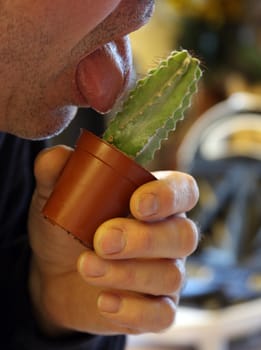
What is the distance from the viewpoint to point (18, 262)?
0.99m

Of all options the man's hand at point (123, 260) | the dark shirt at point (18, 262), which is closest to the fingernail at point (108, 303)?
the man's hand at point (123, 260)

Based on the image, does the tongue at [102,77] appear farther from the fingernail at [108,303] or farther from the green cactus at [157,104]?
the fingernail at [108,303]

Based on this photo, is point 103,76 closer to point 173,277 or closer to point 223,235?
point 173,277

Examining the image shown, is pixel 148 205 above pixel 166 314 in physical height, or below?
above

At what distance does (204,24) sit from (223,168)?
3.96 ft

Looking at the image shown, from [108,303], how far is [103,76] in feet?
0.82

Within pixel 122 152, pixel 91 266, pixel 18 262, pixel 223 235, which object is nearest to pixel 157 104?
pixel 122 152

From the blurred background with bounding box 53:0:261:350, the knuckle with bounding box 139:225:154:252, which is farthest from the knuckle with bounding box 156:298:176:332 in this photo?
the blurred background with bounding box 53:0:261:350

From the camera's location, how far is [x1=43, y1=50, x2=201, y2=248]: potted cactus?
64 centimetres

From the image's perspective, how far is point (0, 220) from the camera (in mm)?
1015

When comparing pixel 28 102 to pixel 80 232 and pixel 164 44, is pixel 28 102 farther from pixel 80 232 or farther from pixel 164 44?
pixel 164 44

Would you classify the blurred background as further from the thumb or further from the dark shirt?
the thumb

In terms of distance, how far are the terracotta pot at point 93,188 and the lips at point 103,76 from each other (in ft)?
0.36

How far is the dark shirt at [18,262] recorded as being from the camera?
911 millimetres
